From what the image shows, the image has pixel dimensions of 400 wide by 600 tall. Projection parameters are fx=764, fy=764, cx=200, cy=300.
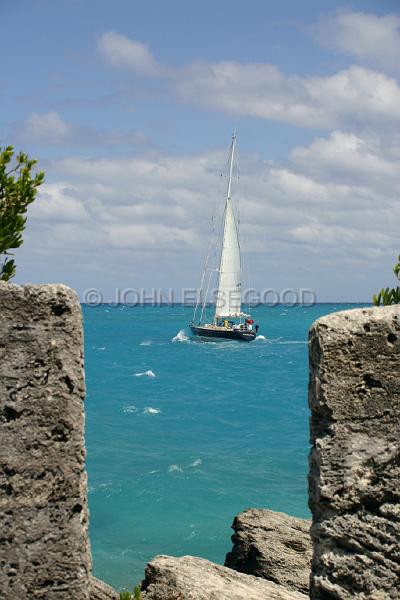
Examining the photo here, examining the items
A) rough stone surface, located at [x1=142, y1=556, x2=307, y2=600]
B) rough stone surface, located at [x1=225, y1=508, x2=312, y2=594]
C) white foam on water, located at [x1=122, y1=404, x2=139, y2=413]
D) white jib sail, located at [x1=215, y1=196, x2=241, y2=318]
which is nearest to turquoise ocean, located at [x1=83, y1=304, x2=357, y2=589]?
white foam on water, located at [x1=122, y1=404, x2=139, y2=413]

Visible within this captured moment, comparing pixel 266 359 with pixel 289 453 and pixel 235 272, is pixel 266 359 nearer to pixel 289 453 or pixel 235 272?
pixel 235 272

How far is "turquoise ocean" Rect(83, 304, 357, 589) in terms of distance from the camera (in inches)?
1170

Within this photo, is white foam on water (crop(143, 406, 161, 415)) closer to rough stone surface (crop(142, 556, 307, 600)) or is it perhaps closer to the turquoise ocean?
the turquoise ocean

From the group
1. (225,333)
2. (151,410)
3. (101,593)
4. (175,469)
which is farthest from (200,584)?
(225,333)

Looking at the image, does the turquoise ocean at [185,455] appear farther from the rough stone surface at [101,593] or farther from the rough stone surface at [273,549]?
the rough stone surface at [101,593]

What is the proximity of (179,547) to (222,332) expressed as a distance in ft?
271

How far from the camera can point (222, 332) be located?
111 m

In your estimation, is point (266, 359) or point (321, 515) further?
point (266, 359)

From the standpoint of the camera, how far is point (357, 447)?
5.68 metres

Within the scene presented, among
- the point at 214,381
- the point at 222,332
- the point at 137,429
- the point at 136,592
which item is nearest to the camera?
the point at 136,592

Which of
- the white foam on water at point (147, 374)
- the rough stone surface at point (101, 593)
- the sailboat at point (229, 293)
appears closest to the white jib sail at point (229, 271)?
the sailboat at point (229, 293)

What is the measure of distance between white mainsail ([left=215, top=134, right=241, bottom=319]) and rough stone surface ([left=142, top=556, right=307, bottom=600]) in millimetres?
87423

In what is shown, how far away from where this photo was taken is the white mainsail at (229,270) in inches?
3844

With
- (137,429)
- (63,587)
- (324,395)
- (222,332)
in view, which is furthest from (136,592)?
(222,332)
